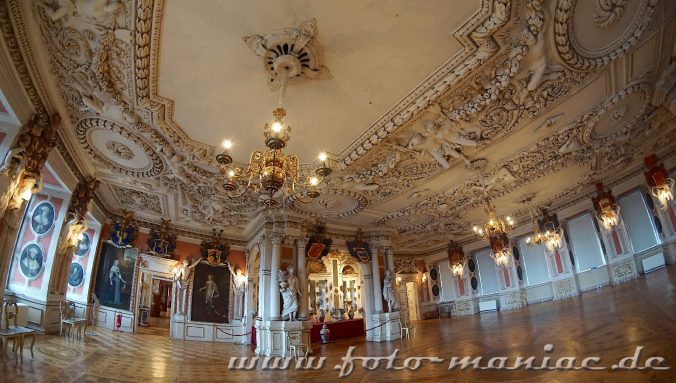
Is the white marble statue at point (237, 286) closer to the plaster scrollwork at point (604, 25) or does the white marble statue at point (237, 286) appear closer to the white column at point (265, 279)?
the white column at point (265, 279)

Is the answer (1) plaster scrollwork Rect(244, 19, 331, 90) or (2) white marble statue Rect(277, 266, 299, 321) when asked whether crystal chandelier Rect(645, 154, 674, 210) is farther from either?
(2) white marble statue Rect(277, 266, 299, 321)

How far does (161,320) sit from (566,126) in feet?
55.9

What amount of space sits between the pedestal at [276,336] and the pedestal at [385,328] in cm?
256

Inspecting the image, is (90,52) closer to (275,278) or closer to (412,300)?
(275,278)

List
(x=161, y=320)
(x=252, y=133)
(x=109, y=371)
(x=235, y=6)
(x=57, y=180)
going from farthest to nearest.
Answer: (x=161, y=320), (x=57, y=180), (x=252, y=133), (x=109, y=371), (x=235, y=6)

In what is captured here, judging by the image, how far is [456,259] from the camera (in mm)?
17000

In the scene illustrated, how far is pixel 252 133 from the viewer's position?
6.41m

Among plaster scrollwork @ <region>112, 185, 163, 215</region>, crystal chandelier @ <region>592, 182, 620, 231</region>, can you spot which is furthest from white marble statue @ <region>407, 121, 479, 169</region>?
crystal chandelier @ <region>592, 182, 620, 231</region>

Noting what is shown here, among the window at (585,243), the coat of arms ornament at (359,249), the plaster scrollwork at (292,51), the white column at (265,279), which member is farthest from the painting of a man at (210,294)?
the window at (585,243)

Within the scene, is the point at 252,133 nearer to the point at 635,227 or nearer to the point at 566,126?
the point at 566,126

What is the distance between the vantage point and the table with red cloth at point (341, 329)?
37.3 ft

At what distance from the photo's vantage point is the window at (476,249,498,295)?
15883 mm

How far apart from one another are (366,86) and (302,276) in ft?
20.2

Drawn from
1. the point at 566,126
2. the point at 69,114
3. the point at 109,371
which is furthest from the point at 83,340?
the point at 566,126
